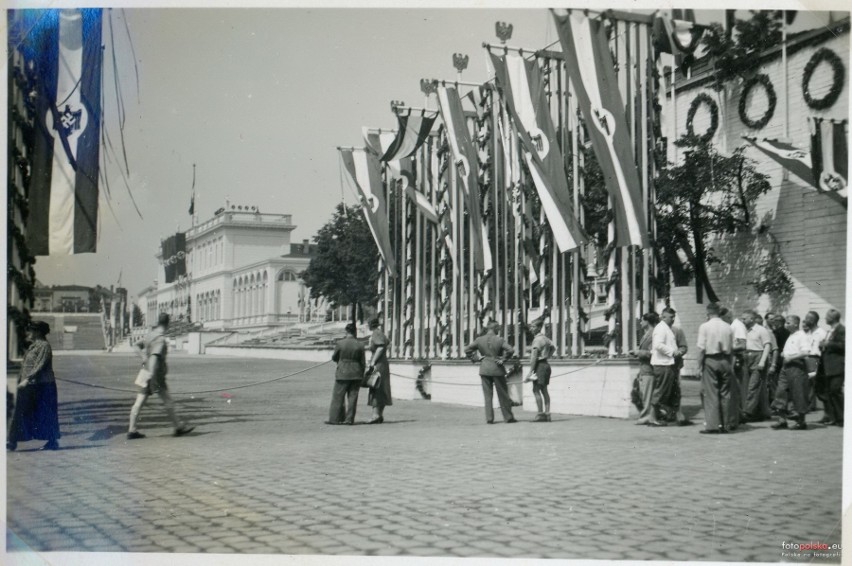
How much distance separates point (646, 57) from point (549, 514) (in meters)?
8.67

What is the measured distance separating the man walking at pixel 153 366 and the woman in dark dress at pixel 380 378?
329 cm

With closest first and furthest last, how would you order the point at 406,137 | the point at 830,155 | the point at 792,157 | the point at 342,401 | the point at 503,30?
the point at 503,30 → the point at 830,155 → the point at 342,401 → the point at 792,157 → the point at 406,137

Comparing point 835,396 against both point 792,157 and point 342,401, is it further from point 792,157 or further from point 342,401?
point 342,401

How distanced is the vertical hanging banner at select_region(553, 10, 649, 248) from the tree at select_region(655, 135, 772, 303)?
6.81m

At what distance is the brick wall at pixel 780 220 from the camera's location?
14.0 metres

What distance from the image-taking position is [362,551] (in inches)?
247

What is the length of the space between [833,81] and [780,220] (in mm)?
6500

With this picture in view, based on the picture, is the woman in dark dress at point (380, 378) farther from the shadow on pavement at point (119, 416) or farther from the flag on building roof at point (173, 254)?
the flag on building roof at point (173, 254)

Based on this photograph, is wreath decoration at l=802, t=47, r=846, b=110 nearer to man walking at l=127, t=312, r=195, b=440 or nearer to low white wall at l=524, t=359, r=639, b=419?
low white wall at l=524, t=359, r=639, b=419

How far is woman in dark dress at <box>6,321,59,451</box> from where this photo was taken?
392 inches

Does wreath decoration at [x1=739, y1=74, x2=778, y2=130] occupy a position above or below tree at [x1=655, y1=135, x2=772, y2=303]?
above

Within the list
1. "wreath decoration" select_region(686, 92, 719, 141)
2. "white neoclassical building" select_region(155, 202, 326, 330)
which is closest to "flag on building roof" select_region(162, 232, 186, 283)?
"white neoclassical building" select_region(155, 202, 326, 330)

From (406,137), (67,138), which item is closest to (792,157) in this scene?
(406,137)

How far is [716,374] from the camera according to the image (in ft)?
36.7
